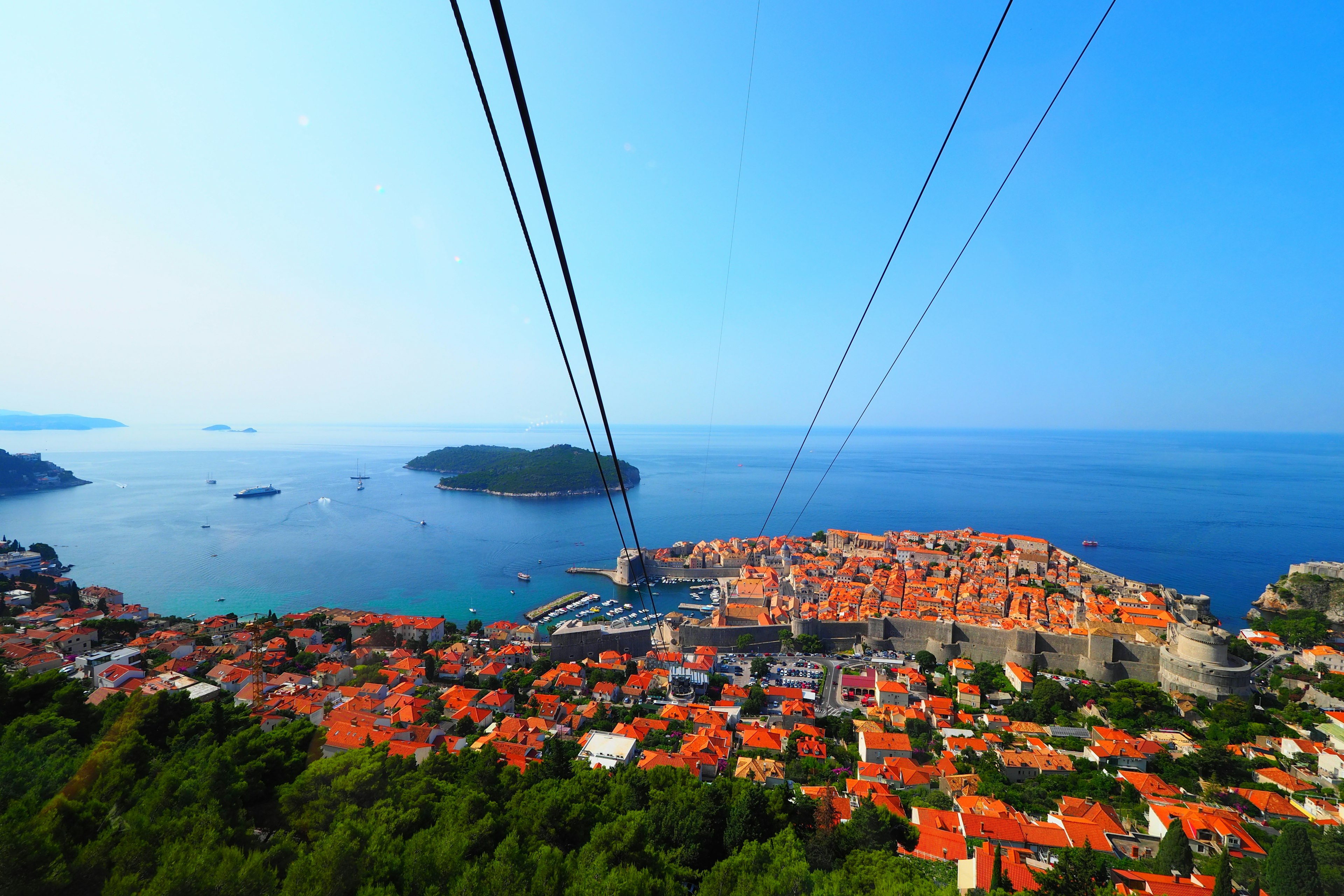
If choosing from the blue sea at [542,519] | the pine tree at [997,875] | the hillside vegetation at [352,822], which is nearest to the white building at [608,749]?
the hillside vegetation at [352,822]

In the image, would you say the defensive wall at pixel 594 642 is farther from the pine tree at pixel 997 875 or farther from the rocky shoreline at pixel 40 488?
the rocky shoreline at pixel 40 488

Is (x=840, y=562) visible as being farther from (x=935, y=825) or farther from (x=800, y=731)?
(x=935, y=825)

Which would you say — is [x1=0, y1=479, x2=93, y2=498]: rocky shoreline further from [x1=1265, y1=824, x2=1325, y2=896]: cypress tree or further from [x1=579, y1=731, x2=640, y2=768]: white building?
[x1=1265, y1=824, x2=1325, y2=896]: cypress tree

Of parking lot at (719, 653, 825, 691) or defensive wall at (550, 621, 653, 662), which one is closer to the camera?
parking lot at (719, 653, 825, 691)

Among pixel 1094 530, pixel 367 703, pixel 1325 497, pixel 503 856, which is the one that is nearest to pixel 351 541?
pixel 367 703

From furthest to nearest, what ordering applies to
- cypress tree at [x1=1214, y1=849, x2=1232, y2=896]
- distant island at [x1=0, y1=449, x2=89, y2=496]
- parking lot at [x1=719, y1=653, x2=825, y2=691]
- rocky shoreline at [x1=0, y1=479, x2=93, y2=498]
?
distant island at [x1=0, y1=449, x2=89, y2=496] → rocky shoreline at [x1=0, y1=479, x2=93, y2=498] → parking lot at [x1=719, y1=653, x2=825, y2=691] → cypress tree at [x1=1214, y1=849, x2=1232, y2=896]

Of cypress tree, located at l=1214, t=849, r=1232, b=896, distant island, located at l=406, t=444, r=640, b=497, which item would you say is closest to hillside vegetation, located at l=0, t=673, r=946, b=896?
cypress tree, located at l=1214, t=849, r=1232, b=896

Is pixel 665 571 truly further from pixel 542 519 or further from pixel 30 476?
pixel 30 476
